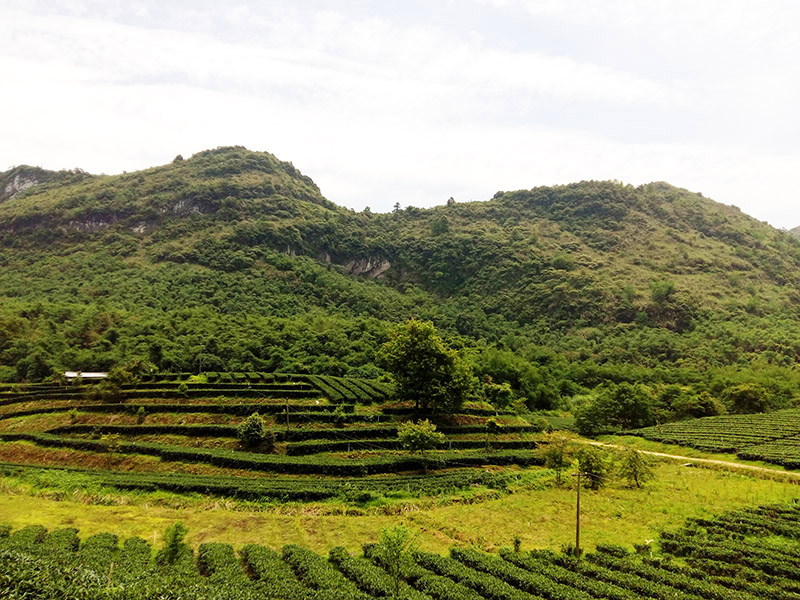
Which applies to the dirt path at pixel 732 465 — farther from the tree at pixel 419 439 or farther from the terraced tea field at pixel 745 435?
the tree at pixel 419 439

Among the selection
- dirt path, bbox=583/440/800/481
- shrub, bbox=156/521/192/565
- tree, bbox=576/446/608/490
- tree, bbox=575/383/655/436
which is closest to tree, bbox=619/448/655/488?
tree, bbox=576/446/608/490

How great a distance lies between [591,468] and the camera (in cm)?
3800

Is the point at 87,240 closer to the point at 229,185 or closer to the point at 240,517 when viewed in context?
the point at 229,185

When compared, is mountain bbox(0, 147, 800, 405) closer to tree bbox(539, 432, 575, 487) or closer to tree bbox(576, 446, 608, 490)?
tree bbox(539, 432, 575, 487)

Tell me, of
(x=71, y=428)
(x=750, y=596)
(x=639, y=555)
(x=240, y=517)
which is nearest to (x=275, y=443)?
(x=240, y=517)

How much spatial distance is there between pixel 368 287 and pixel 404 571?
13531 cm

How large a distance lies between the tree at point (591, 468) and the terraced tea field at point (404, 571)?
1190 centimetres

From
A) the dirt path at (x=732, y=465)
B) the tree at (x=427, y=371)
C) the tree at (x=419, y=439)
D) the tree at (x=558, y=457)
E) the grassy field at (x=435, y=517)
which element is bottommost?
the grassy field at (x=435, y=517)

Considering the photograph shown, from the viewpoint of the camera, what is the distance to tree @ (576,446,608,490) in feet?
124

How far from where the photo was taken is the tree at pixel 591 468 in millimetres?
37875

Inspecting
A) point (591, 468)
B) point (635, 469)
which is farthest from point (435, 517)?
point (635, 469)

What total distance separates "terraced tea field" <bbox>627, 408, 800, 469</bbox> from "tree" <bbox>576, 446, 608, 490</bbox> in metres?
18.7

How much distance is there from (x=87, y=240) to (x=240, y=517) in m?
156

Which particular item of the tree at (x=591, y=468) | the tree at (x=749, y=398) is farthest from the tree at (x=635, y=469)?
the tree at (x=749, y=398)
